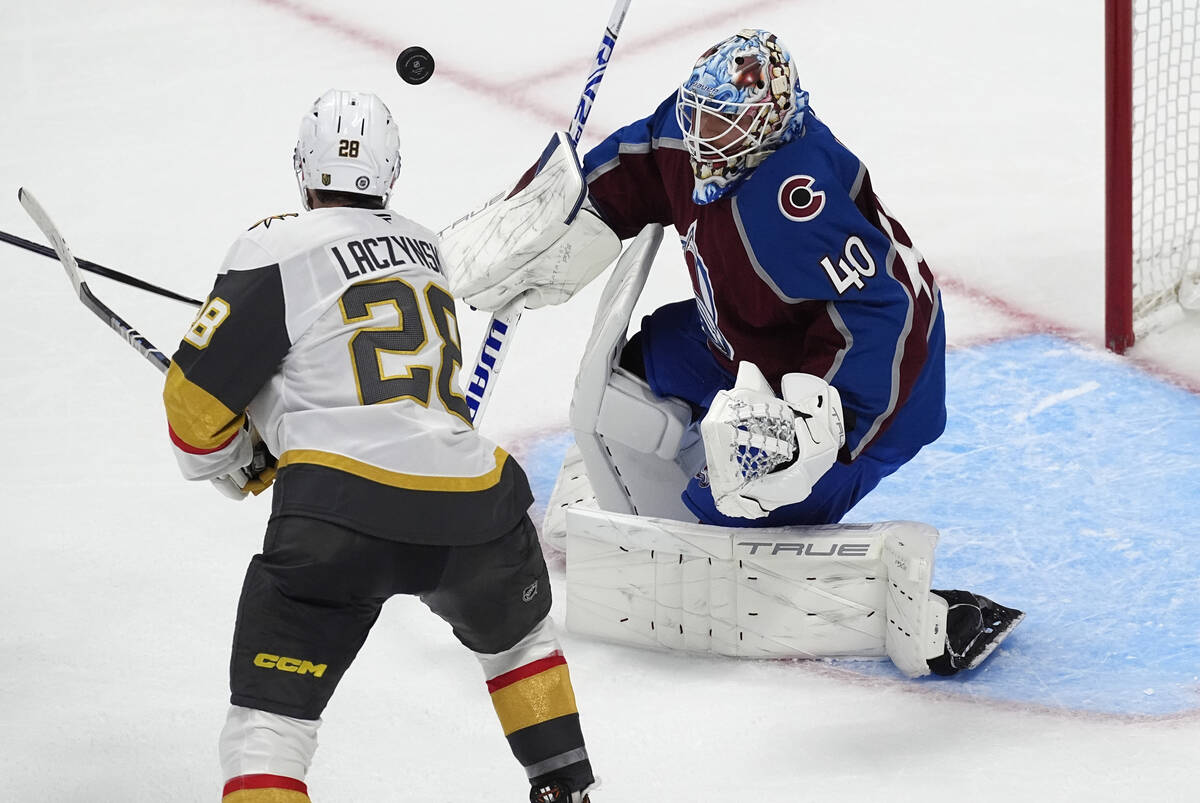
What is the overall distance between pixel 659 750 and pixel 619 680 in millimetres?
226

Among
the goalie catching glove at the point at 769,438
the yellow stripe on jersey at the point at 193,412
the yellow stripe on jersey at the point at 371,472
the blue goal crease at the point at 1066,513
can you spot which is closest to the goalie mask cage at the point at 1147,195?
the blue goal crease at the point at 1066,513

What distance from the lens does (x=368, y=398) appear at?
2135 millimetres

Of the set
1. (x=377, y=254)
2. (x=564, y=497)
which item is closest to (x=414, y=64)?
(x=377, y=254)

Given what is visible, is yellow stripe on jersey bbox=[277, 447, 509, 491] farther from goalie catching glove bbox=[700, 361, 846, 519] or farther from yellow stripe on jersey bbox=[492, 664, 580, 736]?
goalie catching glove bbox=[700, 361, 846, 519]

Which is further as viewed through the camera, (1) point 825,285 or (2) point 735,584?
(2) point 735,584

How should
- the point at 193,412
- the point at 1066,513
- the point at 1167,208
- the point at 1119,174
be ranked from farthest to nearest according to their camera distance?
the point at 1167,208 → the point at 1119,174 → the point at 1066,513 → the point at 193,412

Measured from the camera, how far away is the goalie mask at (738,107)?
253cm

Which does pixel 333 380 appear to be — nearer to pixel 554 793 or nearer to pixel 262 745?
pixel 262 745

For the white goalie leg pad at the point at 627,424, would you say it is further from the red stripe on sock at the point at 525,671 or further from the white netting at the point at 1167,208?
the white netting at the point at 1167,208

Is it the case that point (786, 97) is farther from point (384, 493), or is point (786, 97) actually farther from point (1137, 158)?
point (1137, 158)

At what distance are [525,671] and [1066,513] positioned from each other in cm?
140

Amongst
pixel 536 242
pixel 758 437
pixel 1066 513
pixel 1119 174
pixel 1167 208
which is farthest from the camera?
pixel 1167 208

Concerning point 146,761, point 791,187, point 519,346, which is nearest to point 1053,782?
point 791,187

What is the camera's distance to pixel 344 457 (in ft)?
6.91
